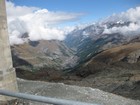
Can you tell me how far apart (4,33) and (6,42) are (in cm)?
34

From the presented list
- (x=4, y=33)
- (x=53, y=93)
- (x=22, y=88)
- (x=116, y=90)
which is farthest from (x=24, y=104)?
(x=116, y=90)

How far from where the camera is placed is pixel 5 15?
11695 millimetres

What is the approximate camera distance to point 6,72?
1176 cm

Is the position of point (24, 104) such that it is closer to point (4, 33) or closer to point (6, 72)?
point (6, 72)

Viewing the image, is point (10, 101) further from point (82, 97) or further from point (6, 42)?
point (82, 97)

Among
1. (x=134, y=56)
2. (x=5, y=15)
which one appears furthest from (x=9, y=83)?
(x=134, y=56)

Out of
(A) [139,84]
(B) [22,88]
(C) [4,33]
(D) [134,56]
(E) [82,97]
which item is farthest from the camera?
(D) [134,56]

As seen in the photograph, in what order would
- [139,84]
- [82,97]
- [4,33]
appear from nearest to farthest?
[4,33] < [82,97] < [139,84]

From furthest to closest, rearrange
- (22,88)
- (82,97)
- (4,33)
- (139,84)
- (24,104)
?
1. (139,84)
2. (22,88)
3. (82,97)
4. (24,104)
5. (4,33)

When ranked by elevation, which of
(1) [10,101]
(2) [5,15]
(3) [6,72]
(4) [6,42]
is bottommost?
(1) [10,101]

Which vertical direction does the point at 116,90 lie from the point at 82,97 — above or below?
below

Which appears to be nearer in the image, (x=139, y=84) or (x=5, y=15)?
(x=5, y=15)

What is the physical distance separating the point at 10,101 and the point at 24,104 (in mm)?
1347

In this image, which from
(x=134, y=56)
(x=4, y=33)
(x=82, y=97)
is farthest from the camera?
(x=134, y=56)
